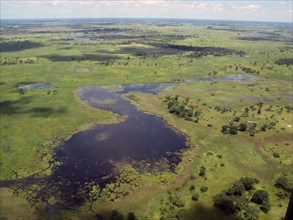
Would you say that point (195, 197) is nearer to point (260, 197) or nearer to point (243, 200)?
point (243, 200)

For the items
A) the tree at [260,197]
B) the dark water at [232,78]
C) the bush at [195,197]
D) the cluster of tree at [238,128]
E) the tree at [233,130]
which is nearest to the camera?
the tree at [260,197]

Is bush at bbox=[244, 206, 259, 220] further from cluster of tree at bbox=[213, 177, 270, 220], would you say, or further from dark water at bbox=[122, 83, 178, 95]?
dark water at bbox=[122, 83, 178, 95]

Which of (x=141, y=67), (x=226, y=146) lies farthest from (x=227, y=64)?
(x=226, y=146)

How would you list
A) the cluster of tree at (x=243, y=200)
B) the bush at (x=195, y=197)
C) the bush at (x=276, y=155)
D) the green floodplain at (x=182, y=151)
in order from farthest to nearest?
the bush at (x=276, y=155)
the bush at (x=195, y=197)
the green floodplain at (x=182, y=151)
the cluster of tree at (x=243, y=200)

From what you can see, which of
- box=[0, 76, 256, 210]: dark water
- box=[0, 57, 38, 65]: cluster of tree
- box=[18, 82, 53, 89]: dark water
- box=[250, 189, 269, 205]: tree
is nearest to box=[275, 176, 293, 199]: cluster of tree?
box=[250, 189, 269, 205]: tree

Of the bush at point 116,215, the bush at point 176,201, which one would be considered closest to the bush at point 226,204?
the bush at point 176,201

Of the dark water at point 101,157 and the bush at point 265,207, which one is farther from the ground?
the bush at point 265,207

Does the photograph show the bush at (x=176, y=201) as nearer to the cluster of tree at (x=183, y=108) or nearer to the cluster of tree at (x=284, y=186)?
the cluster of tree at (x=284, y=186)
